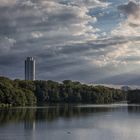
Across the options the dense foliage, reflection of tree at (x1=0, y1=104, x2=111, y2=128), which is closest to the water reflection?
reflection of tree at (x1=0, y1=104, x2=111, y2=128)

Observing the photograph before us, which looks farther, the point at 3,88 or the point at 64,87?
the point at 64,87

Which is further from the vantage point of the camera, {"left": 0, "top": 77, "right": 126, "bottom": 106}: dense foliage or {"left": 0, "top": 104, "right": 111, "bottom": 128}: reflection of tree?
→ {"left": 0, "top": 77, "right": 126, "bottom": 106}: dense foliage

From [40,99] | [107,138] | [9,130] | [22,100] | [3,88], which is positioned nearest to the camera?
[107,138]

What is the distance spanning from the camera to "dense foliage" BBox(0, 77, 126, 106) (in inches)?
4397

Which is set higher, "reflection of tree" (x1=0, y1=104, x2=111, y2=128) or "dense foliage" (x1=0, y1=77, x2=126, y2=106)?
"dense foliage" (x1=0, y1=77, x2=126, y2=106)

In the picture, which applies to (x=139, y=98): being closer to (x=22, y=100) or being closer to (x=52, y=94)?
(x=52, y=94)

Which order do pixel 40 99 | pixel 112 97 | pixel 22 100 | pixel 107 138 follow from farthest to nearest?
→ pixel 112 97
pixel 40 99
pixel 22 100
pixel 107 138

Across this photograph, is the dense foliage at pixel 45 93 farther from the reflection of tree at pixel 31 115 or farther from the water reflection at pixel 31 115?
the reflection of tree at pixel 31 115

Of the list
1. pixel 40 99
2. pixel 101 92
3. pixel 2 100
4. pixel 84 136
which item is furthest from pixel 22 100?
pixel 84 136

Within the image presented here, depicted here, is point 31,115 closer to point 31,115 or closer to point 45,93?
point 31,115

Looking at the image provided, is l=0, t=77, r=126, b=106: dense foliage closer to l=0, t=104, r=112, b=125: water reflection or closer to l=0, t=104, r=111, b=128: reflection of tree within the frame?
l=0, t=104, r=112, b=125: water reflection

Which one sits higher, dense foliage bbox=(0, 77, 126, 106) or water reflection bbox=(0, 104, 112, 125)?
dense foliage bbox=(0, 77, 126, 106)

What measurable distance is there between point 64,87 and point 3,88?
2187 inches

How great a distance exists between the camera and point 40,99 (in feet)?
489
